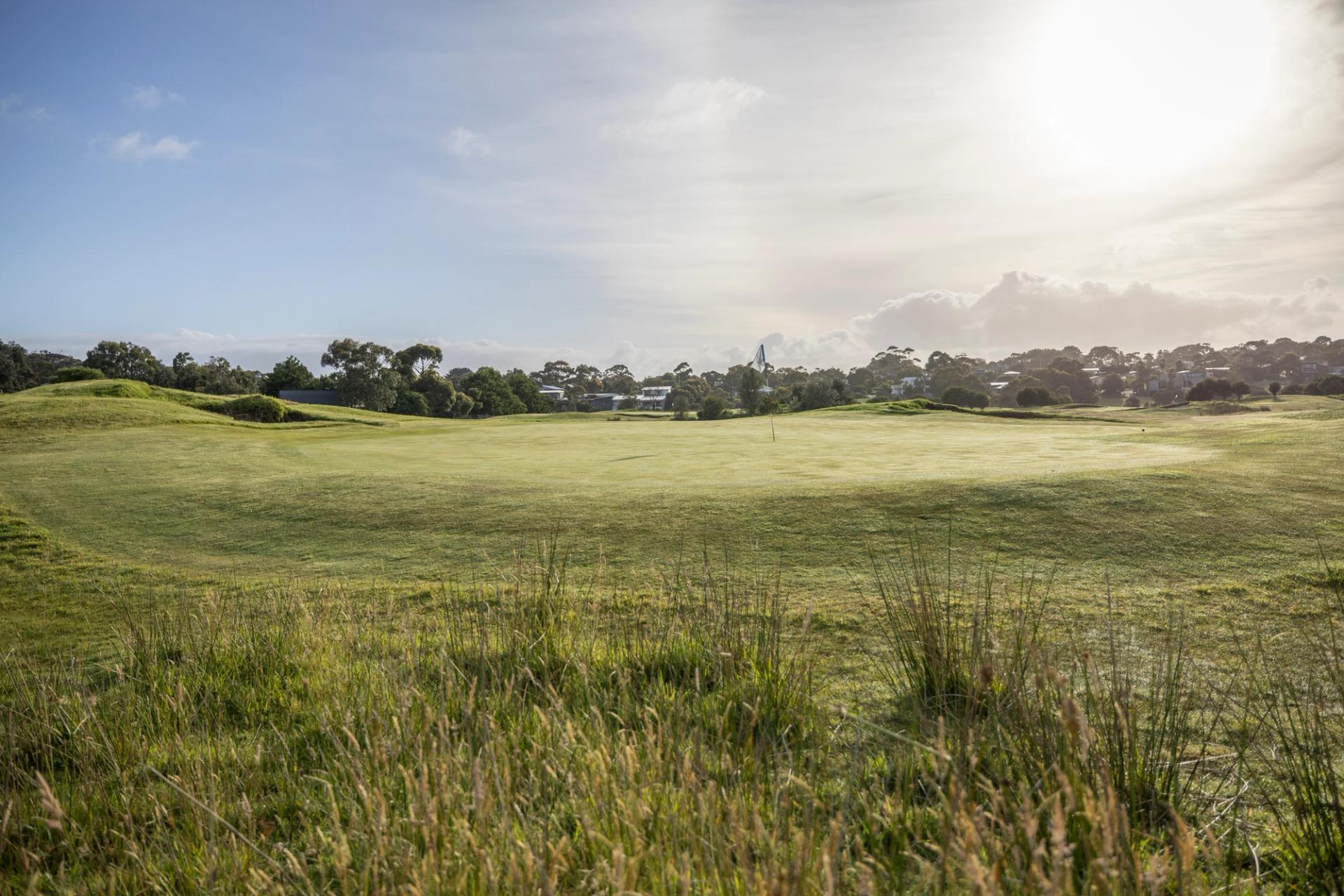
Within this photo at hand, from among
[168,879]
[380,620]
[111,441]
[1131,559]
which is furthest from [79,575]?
[111,441]

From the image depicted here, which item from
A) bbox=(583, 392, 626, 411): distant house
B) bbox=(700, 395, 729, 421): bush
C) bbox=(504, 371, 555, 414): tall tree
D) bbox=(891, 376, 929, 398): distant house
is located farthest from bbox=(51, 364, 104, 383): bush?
bbox=(891, 376, 929, 398): distant house

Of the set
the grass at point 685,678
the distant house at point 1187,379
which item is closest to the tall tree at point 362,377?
the grass at point 685,678

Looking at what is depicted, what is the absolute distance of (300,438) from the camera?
33.3 metres

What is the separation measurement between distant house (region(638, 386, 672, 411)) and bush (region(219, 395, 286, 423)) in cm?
7890

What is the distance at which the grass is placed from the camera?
2.79 metres

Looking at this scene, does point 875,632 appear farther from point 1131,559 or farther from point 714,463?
point 714,463

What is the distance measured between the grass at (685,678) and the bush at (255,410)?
31.7 m

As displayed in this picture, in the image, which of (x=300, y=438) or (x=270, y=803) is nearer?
(x=270, y=803)

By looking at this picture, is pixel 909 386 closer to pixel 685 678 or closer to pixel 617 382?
pixel 617 382

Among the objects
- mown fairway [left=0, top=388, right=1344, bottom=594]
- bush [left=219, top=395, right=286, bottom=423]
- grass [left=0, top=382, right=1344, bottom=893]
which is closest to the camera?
grass [left=0, top=382, right=1344, bottom=893]

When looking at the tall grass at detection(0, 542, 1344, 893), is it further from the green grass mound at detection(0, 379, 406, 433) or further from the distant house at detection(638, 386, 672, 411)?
the distant house at detection(638, 386, 672, 411)

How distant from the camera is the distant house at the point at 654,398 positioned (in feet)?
447

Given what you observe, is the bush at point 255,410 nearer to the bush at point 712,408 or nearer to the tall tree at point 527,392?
the bush at point 712,408

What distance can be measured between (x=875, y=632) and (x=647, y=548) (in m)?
4.34
